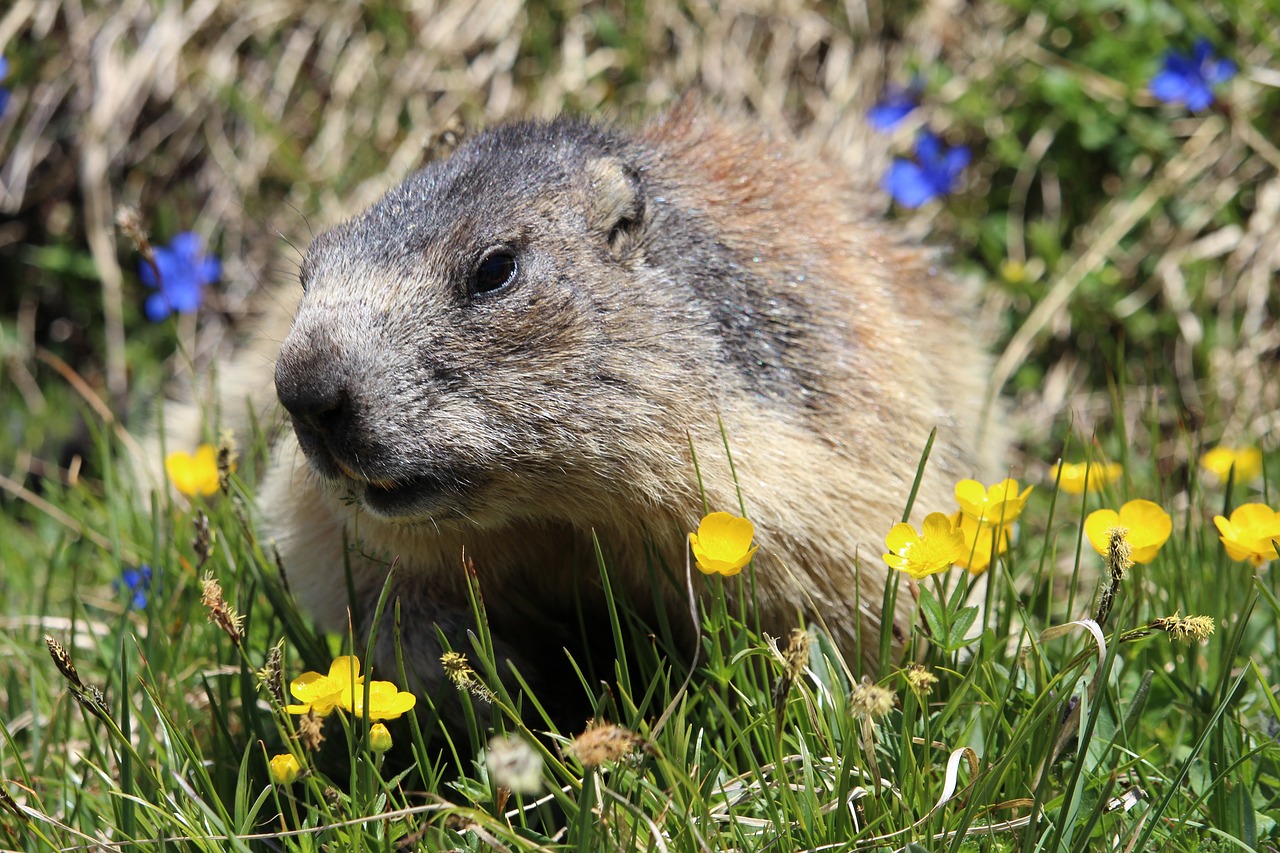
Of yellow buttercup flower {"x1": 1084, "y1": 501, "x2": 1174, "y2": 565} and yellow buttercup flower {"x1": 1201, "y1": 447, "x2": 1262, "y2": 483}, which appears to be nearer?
yellow buttercup flower {"x1": 1084, "y1": 501, "x2": 1174, "y2": 565}

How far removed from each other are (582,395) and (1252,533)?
158 cm

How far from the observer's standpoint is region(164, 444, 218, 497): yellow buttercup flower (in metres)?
4.07

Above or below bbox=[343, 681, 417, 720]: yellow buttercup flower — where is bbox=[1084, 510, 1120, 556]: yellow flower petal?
above

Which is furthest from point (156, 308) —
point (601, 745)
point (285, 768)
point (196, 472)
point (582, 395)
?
point (601, 745)

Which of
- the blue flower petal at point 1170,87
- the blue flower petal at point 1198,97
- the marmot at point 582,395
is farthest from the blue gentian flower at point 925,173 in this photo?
the marmot at point 582,395

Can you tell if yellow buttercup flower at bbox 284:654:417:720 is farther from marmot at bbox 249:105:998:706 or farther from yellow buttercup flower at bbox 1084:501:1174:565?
yellow buttercup flower at bbox 1084:501:1174:565

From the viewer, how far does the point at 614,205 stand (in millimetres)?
3426

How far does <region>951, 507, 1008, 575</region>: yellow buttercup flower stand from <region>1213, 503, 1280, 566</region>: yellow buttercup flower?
0.49 metres

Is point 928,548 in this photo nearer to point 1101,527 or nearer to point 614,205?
point 1101,527

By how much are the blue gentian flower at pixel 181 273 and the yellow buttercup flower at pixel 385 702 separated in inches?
145

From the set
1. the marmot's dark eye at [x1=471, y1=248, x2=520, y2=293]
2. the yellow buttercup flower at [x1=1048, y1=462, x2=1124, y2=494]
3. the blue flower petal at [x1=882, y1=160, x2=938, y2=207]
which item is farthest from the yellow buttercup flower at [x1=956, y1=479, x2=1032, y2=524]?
the blue flower petal at [x1=882, y1=160, x2=938, y2=207]

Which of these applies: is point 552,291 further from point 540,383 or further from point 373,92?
point 373,92

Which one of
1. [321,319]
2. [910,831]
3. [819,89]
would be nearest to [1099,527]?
[910,831]

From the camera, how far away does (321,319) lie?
3029mm
